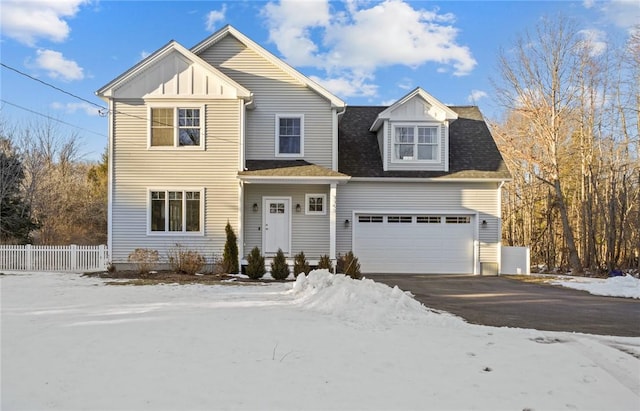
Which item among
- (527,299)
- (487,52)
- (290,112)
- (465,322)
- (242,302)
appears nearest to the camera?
(465,322)

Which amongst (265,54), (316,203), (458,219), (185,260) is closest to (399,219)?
(458,219)

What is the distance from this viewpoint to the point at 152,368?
4473 millimetres

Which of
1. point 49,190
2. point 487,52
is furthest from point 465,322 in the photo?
point 49,190

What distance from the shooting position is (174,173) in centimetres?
1423

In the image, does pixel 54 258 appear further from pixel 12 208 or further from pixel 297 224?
pixel 297 224

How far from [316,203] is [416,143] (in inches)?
172

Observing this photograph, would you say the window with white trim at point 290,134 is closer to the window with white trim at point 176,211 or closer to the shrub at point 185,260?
the window with white trim at point 176,211

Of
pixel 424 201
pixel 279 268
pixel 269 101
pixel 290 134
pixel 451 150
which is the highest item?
pixel 269 101

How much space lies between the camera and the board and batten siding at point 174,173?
14062 millimetres

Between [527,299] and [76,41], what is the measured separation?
55.7ft

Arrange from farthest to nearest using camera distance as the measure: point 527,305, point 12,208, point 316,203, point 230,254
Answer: point 12,208 < point 316,203 < point 230,254 < point 527,305

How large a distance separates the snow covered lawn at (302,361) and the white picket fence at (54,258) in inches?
271

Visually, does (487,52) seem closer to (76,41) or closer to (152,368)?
(76,41)

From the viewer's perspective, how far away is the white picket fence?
1399 cm
